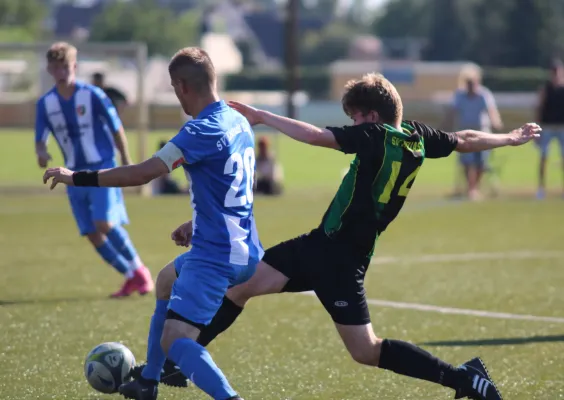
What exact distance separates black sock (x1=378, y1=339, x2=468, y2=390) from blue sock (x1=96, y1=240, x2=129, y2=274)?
4.47 m

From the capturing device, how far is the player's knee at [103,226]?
962cm

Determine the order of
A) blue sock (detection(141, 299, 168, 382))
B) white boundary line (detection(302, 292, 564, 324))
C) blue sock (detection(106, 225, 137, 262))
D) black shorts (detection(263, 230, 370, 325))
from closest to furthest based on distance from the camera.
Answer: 1. black shorts (detection(263, 230, 370, 325))
2. blue sock (detection(141, 299, 168, 382))
3. white boundary line (detection(302, 292, 564, 324))
4. blue sock (detection(106, 225, 137, 262))

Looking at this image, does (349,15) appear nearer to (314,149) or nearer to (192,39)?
(192,39)

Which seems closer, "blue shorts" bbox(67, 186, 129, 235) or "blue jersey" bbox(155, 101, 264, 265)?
"blue jersey" bbox(155, 101, 264, 265)

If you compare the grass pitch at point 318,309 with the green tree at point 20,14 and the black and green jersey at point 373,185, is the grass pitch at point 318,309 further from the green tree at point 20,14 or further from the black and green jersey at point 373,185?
the green tree at point 20,14

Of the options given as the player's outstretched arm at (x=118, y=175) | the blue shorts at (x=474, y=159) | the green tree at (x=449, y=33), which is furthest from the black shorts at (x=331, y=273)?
the green tree at (x=449, y=33)

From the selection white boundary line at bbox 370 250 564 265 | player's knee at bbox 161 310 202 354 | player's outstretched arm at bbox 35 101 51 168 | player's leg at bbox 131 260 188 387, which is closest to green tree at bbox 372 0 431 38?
white boundary line at bbox 370 250 564 265

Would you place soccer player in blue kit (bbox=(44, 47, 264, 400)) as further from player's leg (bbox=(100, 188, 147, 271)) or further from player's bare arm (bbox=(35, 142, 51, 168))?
player's bare arm (bbox=(35, 142, 51, 168))

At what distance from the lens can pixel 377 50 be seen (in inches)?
4601

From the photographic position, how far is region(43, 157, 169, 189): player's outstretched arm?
5.20 meters

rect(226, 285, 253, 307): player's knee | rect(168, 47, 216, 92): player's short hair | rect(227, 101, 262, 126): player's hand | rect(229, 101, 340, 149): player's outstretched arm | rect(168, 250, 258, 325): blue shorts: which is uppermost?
rect(168, 47, 216, 92): player's short hair

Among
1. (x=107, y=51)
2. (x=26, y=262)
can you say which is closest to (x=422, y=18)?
(x=107, y=51)

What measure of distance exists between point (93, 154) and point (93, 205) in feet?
1.56

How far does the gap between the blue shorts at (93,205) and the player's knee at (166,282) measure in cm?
364
